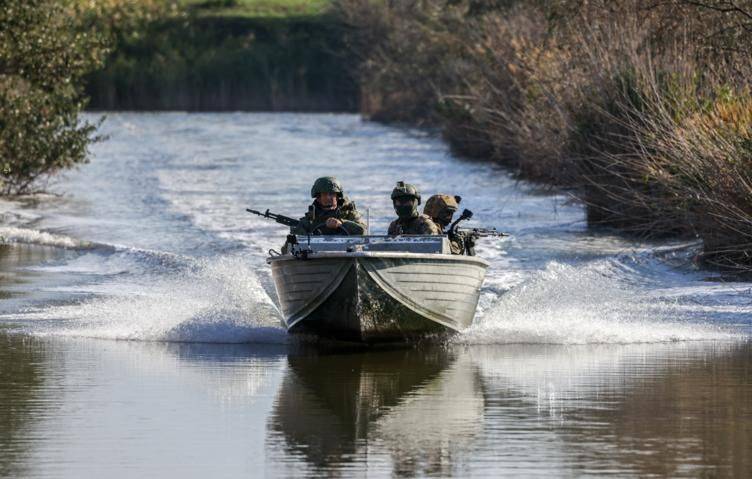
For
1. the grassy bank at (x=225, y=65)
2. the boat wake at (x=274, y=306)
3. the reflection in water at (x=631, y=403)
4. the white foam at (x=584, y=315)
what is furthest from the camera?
the grassy bank at (x=225, y=65)

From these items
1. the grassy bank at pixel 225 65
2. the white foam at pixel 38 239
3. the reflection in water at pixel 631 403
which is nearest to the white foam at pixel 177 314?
the reflection in water at pixel 631 403

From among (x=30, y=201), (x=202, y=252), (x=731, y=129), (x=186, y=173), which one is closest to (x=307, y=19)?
(x=186, y=173)

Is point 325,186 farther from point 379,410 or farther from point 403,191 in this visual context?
point 379,410

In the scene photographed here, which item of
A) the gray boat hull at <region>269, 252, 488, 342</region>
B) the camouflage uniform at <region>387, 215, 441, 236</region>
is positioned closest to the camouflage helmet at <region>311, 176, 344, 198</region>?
the camouflage uniform at <region>387, 215, 441, 236</region>

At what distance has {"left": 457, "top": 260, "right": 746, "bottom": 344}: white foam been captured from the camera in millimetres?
17641

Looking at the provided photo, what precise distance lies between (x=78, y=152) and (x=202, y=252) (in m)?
9.43

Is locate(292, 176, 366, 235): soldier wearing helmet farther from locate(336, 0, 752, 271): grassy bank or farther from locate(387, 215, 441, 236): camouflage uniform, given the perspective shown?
locate(336, 0, 752, 271): grassy bank

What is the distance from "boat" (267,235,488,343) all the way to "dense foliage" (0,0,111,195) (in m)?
17.3

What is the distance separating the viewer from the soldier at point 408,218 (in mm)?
17422

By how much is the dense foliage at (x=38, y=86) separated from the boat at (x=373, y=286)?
17251 mm

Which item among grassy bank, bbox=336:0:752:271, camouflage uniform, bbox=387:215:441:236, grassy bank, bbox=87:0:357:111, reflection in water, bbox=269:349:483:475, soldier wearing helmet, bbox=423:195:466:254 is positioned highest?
grassy bank, bbox=87:0:357:111

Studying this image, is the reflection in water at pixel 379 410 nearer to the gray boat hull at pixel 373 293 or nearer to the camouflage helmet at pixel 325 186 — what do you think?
the gray boat hull at pixel 373 293

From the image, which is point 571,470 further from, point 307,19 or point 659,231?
point 307,19

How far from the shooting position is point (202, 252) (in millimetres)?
27578
